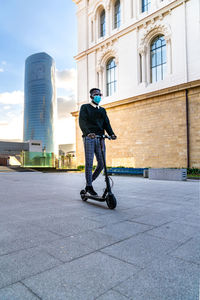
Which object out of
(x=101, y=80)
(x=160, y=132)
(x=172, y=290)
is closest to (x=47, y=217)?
(x=172, y=290)

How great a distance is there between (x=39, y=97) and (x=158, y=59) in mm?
118235

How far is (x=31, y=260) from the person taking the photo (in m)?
1.90

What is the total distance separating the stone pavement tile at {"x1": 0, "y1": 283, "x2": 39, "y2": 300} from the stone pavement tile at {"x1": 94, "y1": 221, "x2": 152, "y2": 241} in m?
1.19

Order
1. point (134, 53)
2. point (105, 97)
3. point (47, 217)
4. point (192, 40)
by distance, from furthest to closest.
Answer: point (105, 97), point (134, 53), point (192, 40), point (47, 217)

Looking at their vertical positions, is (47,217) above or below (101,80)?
below

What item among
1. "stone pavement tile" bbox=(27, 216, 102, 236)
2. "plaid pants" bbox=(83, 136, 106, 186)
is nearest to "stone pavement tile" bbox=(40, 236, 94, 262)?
"stone pavement tile" bbox=(27, 216, 102, 236)

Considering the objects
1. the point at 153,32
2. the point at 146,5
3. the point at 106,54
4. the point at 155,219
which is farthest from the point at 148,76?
the point at 155,219

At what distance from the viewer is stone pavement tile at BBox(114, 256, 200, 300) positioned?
4.69 feet

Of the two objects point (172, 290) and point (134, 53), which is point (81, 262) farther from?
point (134, 53)

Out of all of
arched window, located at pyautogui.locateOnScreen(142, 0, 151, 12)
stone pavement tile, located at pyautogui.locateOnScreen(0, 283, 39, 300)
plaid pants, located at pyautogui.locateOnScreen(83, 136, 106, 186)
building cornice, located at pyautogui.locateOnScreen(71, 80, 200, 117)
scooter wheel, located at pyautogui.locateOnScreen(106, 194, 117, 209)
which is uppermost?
arched window, located at pyautogui.locateOnScreen(142, 0, 151, 12)

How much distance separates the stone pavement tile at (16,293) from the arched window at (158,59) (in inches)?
777

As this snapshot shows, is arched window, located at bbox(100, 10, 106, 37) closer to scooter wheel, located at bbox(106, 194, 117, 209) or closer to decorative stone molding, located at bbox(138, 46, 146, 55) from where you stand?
decorative stone molding, located at bbox(138, 46, 146, 55)

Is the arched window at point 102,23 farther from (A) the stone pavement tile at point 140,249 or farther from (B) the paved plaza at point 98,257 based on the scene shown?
(A) the stone pavement tile at point 140,249

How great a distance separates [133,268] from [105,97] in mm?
22549
